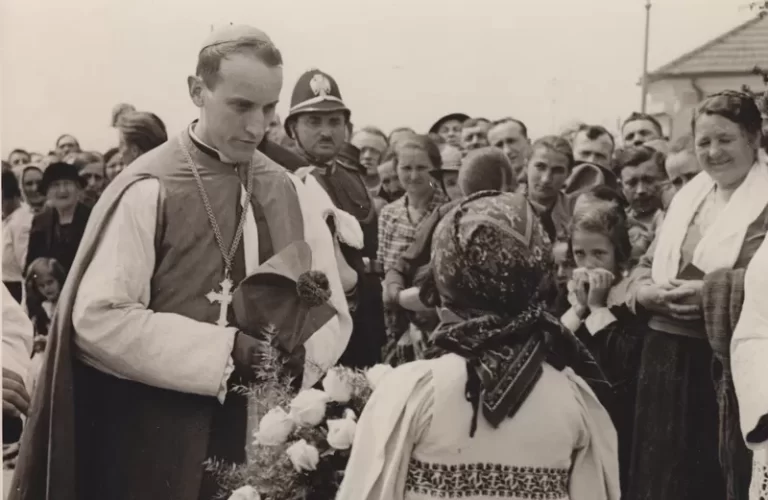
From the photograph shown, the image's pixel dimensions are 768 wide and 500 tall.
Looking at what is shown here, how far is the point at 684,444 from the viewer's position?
9.30 ft

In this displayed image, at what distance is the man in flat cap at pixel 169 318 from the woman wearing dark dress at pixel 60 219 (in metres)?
0.21

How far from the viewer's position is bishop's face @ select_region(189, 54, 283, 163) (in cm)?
275

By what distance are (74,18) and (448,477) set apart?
184cm

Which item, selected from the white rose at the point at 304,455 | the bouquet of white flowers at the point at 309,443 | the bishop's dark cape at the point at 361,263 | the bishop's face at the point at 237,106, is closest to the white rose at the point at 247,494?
the bouquet of white flowers at the point at 309,443

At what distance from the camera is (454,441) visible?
193cm

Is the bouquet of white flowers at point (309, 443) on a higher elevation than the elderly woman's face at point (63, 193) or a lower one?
lower

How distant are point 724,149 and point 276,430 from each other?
1389 millimetres

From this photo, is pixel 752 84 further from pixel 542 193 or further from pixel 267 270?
pixel 267 270

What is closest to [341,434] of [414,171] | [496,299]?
[496,299]

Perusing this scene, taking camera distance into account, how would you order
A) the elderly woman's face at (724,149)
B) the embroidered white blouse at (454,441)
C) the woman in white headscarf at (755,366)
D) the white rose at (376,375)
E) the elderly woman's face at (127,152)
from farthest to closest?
the elderly woman's face at (127,152), the elderly woman's face at (724,149), the woman in white headscarf at (755,366), the white rose at (376,375), the embroidered white blouse at (454,441)

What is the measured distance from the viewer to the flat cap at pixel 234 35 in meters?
2.81

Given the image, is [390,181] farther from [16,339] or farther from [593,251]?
[16,339]

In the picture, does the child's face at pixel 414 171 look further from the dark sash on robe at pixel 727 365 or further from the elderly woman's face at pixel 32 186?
the elderly woman's face at pixel 32 186

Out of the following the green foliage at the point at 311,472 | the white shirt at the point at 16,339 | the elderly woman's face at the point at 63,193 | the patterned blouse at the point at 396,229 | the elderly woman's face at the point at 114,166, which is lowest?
the green foliage at the point at 311,472
